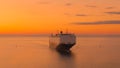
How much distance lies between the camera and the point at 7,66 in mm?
58062

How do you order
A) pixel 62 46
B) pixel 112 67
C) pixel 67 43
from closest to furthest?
pixel 112 67 → pixel 67 43 → pixel 62 46

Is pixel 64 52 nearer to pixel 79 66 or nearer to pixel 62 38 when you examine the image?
pixel 62 38

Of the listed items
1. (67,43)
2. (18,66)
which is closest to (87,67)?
(18,66)

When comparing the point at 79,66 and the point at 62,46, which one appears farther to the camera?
the point at 62,46

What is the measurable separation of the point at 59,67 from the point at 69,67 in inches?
87.7

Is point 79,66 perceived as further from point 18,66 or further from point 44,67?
point 18,66

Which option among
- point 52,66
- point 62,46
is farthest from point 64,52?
point 52,66

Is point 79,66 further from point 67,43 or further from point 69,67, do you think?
point 67,43

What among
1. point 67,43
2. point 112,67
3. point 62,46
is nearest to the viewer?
point 112,67

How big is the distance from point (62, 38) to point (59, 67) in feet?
A: 102

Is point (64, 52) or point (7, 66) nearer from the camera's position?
point (7, 66)

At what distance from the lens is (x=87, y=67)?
5609 cm

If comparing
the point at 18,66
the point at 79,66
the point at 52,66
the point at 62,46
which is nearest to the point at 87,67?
the point at 79,66

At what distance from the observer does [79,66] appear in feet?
194
